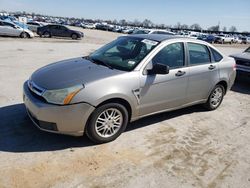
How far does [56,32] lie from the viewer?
2719 cm

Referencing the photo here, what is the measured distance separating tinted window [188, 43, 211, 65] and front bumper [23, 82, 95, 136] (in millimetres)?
2411

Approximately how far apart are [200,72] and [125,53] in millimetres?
1580

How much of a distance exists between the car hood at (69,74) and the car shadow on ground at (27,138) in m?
0.84

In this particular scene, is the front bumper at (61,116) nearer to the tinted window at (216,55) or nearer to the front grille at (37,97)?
the front grille at (37,97)

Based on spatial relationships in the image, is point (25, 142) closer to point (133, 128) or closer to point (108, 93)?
point (108, 93)

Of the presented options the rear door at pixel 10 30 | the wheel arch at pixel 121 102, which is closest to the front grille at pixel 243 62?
the wheel arch at pixel 121 102

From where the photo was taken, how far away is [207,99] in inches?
228

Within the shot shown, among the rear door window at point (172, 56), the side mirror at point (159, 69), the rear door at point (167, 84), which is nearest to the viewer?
the side mirror at point (159, 69)

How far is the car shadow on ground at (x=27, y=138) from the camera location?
12.7ft

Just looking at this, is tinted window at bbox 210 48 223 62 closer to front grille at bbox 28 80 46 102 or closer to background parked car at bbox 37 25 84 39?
front grille at bbox 28 80 46 102

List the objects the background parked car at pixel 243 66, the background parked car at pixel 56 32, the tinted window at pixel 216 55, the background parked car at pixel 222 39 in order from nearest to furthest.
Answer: the tinted window at pixel 216 55 → the background parked car at pixel 243 66 → the background parked car at pixel 56 32 → the background parked car at pixel 222 39

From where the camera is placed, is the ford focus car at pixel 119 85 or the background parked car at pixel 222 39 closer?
the ford focus car at pixel 119 85

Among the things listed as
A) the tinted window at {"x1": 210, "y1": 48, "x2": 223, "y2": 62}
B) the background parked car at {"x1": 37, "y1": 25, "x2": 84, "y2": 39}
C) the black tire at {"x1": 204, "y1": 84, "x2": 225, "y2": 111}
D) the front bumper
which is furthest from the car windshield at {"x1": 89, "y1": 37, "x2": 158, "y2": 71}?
the background parked car at {"x1": 37, "y1": 25, "x2": 84, "y2": 39}

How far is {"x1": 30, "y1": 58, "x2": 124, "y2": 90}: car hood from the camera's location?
3.84m
